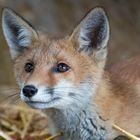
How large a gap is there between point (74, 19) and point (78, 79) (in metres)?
4.12

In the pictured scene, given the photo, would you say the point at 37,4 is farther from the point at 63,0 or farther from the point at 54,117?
the point at 54,117

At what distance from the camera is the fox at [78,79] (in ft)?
18.3

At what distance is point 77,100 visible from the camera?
568cm

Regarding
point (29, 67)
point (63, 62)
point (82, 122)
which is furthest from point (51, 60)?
point (82, 122)

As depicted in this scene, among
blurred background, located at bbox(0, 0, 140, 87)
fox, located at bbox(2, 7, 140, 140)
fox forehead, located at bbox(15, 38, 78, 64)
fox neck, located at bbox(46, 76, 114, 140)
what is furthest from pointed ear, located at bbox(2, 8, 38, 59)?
blurred background, located at bbox(0, 0, 140, 87)

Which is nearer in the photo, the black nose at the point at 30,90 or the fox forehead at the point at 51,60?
the black nose at the point at 30,90

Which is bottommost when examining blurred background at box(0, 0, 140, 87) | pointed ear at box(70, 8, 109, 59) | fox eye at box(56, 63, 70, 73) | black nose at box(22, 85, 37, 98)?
blurred background at box(0, 0, 140, 87)

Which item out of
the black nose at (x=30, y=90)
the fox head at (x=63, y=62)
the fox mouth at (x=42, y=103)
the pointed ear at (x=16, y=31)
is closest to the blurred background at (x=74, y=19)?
the pointed ear at (x=16, y=31)

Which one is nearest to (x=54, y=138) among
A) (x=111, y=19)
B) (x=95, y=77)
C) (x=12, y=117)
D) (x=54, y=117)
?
(x=54, y=117)

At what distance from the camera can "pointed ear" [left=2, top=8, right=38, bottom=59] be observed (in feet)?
19.7

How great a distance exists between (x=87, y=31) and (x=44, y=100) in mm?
856

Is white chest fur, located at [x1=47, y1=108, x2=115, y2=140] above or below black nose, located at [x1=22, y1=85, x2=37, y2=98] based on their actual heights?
below

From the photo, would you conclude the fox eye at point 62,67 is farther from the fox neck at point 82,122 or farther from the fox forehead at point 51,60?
the fox neck at point 82,122

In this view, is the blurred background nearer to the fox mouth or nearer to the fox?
the fox
